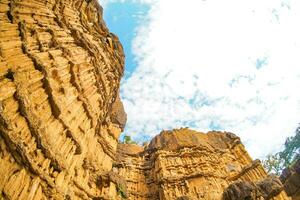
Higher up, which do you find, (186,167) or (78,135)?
(78,135)

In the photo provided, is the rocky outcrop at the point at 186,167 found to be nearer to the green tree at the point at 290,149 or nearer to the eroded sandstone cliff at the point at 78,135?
the eroded sandstone cliff at the point at 78,135

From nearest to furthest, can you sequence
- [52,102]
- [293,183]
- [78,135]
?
[52,102]
[78,135]
[293,183]

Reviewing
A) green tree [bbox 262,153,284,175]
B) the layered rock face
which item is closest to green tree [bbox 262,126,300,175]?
green tree [bbox 262,153,284,175]

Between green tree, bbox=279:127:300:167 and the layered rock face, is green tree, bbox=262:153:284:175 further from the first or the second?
the layered rock face

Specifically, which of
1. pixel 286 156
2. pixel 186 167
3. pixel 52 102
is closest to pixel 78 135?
pixel 52 102

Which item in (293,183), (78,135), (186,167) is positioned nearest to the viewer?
(78,135)

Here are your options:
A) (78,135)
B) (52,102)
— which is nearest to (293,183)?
(78,135)

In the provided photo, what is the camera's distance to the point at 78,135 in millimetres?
20938

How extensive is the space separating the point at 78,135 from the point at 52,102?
14.1ft

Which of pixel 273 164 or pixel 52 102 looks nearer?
pixel 52 102

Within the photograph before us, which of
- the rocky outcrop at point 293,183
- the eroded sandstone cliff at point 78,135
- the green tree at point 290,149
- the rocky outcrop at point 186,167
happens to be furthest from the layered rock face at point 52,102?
the green tree at point 290,149

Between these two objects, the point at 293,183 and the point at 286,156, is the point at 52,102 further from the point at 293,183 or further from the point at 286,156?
the point at 286,156

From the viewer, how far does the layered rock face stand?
1350 cm

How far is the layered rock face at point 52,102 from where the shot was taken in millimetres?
13500
